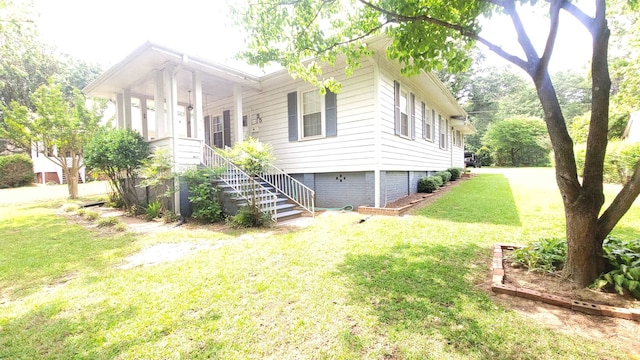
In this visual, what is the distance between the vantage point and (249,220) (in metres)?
6.10

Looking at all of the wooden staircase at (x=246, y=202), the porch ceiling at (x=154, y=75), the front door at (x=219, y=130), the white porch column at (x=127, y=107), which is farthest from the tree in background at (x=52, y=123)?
the wooden staircase at (x=246, y=202)

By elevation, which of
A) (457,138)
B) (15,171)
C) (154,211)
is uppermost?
(457,138)

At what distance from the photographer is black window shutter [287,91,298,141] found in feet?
27.9

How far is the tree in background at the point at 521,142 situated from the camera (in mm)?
28094

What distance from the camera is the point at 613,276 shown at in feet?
8.91

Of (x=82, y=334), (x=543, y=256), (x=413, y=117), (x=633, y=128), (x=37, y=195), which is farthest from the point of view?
(x=633, y=128)

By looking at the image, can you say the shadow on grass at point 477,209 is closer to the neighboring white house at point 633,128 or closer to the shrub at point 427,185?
the shrub at point 427,185

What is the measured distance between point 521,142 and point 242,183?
31.0m

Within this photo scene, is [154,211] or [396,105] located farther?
[396,105]

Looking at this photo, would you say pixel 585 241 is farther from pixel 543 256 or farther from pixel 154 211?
pixel 154 211

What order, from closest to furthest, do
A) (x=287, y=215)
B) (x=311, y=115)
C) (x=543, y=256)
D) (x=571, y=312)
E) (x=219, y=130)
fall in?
(x=571, y=312), (x=543, y=256), (x=287, y=215), (x=311, y=115), (x=219, y=130)

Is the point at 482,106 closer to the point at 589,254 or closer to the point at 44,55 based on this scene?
the point at 589,254

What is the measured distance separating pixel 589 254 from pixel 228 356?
3489mm

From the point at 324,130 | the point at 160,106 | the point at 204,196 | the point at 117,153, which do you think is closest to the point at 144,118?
the point at 160,106
